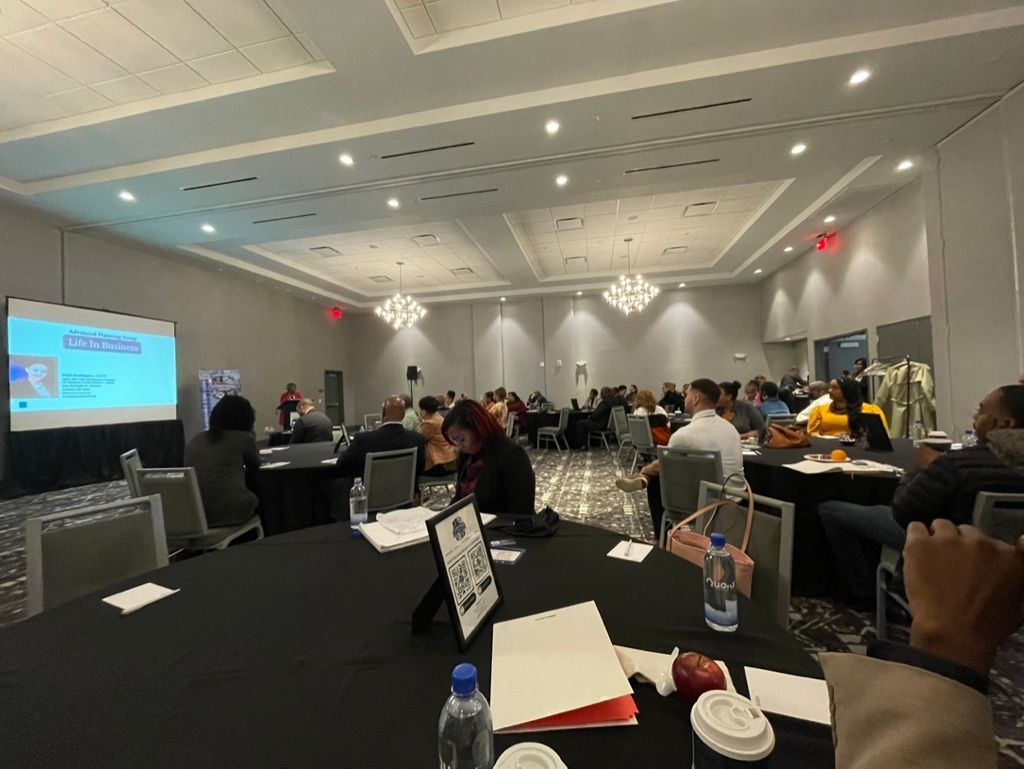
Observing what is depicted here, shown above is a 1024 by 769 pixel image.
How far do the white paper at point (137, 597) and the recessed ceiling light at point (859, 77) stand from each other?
5818 mm

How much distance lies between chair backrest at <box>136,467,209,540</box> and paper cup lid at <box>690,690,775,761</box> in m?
2.95

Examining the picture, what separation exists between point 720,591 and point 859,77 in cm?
501

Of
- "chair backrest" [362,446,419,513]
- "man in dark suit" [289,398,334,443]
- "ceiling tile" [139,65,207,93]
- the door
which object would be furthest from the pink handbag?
the door

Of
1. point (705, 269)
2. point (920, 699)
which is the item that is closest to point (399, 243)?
point (705, 269)

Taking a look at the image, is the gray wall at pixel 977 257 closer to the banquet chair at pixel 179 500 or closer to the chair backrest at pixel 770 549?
the chair backrest at pixel 770 549

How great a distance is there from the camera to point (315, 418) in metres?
5.46

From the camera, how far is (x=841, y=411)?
4320 millimetres

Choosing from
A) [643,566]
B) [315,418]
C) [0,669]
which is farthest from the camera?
[315,418]

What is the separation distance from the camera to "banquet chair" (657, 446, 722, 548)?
2.73 m

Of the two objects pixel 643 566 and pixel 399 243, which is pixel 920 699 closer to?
pixel 643 566

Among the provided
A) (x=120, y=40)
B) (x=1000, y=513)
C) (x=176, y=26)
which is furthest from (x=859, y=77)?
(x=120, y=40)

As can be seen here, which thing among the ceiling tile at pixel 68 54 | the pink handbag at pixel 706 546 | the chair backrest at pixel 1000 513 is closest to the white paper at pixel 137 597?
the pink handbag at pixel 706 546

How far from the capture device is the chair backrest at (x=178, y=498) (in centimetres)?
259

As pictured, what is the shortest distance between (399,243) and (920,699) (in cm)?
911
